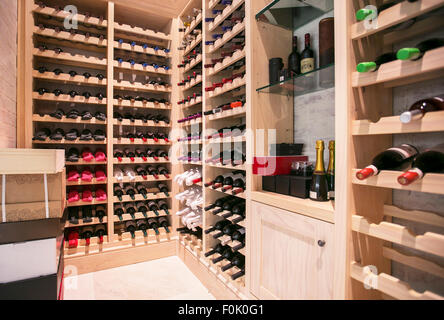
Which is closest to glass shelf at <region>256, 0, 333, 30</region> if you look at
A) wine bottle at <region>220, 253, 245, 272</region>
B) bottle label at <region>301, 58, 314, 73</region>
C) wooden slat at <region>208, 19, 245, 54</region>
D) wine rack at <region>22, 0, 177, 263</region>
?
wooden slat at <region>208, 19, 245, 54</region>

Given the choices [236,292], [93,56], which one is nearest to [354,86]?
[236,292]

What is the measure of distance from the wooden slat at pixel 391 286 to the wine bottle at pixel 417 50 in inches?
29.8

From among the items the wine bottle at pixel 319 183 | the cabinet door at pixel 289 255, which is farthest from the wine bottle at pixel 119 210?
the wine bottle at pixel 319 183

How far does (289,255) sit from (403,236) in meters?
0.59

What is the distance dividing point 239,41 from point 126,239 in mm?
2255

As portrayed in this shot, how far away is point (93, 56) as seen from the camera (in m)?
2.80

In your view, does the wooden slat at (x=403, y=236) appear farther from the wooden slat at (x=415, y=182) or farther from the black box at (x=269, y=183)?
the black box at (x=269, y=183)

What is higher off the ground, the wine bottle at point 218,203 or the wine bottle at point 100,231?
the wine bottle at point 218,203

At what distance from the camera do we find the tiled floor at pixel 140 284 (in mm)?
2025

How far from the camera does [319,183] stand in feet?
4.26

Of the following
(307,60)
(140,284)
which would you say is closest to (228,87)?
(307,60)

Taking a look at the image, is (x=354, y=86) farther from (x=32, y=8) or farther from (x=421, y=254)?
(x=32, y=8)

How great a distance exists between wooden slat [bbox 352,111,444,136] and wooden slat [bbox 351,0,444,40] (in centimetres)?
34

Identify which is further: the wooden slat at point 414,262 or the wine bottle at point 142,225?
the wine bottle at point 142,225
